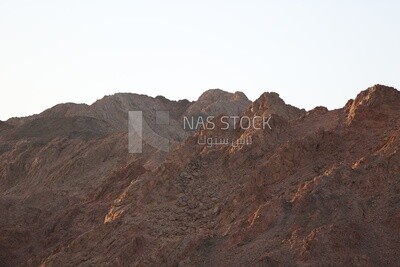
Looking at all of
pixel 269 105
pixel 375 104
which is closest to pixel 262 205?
pixel 375 104

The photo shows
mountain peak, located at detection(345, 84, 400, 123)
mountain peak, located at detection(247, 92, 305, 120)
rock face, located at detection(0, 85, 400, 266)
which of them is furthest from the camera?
mountain peak, located at detection(247, 92, 305, 120)

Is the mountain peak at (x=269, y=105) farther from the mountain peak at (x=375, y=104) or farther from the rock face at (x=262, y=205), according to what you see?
the mountain peak at (x=375, y=104)

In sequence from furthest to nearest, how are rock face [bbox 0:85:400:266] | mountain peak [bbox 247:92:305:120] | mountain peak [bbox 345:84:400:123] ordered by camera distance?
mountain peak [bbox 247:92:305:120], mountain peak [bbox 345:84:400:123], rock face [bbox 0:85:400:266]

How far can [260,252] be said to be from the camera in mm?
19828

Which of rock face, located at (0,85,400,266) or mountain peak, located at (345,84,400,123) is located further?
mountain peak, located at (345,84,400,123)

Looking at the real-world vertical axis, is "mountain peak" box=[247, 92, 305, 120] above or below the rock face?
above

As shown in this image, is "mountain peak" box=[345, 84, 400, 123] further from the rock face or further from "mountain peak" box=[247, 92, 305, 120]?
Result: "mountain peak" box=[247, 92, 305, 120]

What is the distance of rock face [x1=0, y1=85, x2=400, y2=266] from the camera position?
1969 cm

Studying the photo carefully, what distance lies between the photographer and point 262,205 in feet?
70.5

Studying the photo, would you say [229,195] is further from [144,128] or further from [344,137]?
[144,128]

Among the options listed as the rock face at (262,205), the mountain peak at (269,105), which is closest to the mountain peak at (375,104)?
the rock face at (262,205)

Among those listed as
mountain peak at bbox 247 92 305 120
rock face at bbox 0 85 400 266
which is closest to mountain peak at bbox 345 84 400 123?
rock face at bbox 0 85 400 266

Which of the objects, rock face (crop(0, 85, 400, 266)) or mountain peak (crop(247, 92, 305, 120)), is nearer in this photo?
rock face (crop(0, 85, 400, 266))

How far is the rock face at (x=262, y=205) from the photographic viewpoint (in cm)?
1969
